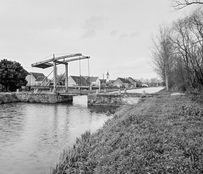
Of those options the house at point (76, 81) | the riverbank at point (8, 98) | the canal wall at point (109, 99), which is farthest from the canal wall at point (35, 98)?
the house at point (76, 81)

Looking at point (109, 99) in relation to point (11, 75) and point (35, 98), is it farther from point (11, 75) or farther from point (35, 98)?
point (11, 75)

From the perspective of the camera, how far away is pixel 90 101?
30.9 metres

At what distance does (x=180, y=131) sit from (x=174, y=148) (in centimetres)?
153

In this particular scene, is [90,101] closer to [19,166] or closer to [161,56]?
[161,56]

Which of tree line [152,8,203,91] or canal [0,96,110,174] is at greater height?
tree line [152,8,203,91]

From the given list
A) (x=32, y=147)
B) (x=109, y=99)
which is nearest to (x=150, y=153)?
(x=32, y=147)

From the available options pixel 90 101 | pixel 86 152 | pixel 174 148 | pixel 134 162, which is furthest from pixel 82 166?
pixel 90 101

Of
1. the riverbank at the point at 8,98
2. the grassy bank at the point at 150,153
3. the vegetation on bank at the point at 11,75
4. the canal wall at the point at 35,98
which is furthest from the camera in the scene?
the vegetation on bank at the point at 11,75

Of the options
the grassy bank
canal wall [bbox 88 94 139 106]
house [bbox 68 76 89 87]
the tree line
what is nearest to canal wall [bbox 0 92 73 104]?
canal wall [bbox 88 94 139 106]

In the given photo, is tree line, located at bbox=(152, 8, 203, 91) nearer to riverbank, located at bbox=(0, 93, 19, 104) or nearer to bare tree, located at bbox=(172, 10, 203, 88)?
bare tree, located at bbox=(172, 10, 203, 88)

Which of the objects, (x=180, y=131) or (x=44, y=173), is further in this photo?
(x=44, y=173)

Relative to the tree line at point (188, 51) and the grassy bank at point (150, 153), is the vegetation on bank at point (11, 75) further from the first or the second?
the grassy bank at point (150, 153)

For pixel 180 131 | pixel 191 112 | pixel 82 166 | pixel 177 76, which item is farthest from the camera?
pixel 177 76

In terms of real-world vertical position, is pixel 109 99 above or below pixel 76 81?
below
